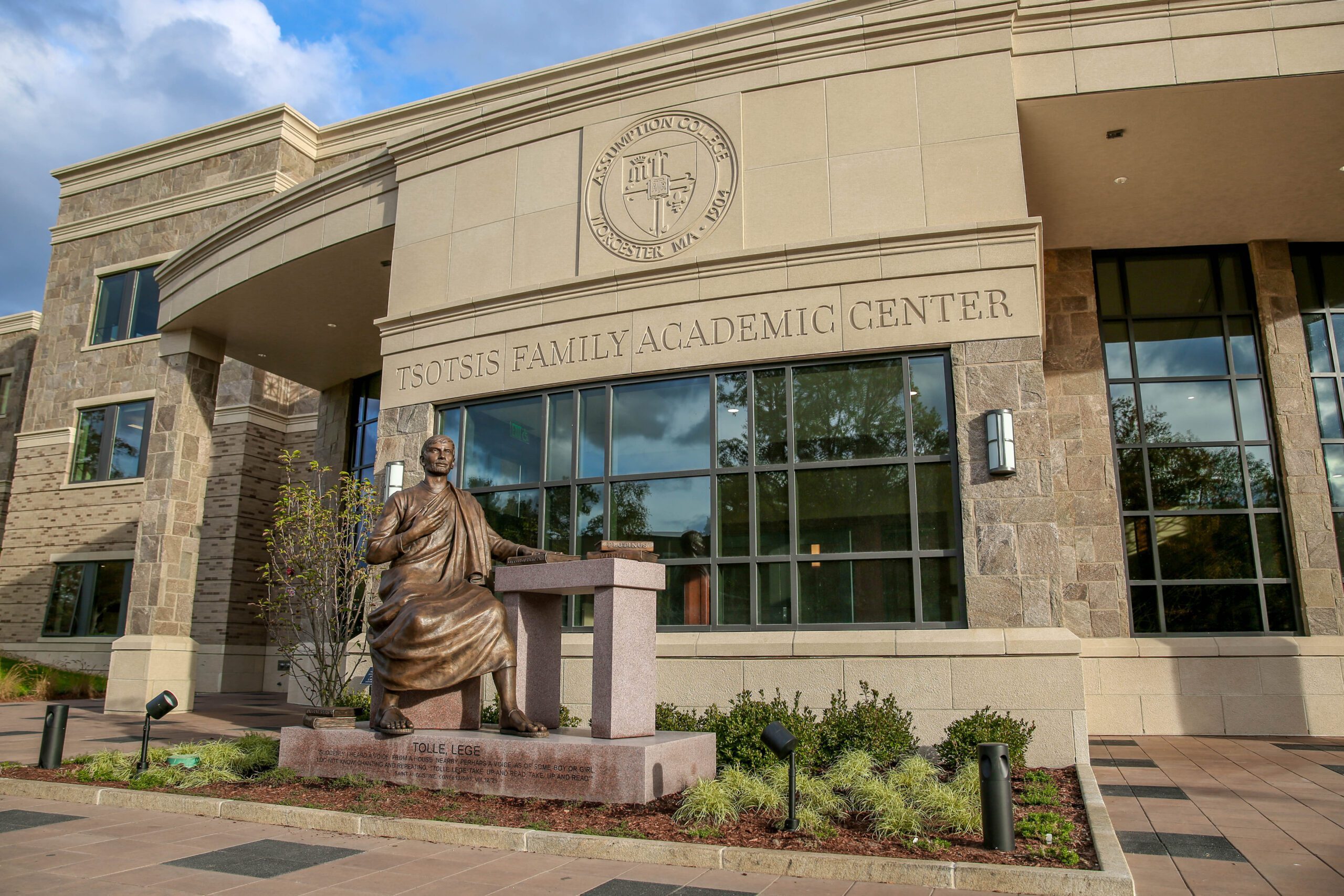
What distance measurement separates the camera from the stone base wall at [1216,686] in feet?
39.2

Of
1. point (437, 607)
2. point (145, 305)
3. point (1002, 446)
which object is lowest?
point (437, 607)

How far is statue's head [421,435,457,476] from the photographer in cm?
862

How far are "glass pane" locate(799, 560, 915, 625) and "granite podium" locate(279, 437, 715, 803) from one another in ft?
9.05

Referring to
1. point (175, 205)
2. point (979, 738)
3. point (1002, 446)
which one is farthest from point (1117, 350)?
point (175, 205)

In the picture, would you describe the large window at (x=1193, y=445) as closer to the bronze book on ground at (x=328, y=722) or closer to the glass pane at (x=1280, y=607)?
the glass pane at (x=1280, y=607)

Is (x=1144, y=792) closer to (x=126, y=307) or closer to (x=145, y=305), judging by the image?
(x=145, y=305)

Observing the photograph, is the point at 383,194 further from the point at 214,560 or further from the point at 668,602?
the point at 214,560

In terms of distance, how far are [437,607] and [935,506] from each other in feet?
18.4

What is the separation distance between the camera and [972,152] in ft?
35.2

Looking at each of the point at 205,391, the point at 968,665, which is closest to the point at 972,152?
the point at 968,665

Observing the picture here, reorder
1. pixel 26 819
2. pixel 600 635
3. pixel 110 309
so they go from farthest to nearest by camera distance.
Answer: pixel 110 309
pixel 600 635
pixel 26 819

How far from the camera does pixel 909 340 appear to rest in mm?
10453

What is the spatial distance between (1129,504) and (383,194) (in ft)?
41.1

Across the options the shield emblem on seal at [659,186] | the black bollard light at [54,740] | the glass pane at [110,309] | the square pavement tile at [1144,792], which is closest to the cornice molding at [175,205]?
the glass pane at [110,309]
